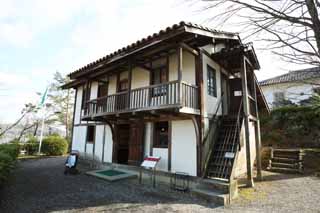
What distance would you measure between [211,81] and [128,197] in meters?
5.90

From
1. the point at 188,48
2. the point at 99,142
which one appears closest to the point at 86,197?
the point at 99,142

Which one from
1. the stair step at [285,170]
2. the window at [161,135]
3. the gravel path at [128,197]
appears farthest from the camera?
the stair step at [285,170]

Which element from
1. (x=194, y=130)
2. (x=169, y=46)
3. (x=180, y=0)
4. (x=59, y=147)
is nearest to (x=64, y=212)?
(x=194, y=130)

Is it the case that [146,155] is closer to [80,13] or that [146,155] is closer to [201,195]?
[201,195]

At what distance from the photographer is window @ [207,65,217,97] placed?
8.14 meters

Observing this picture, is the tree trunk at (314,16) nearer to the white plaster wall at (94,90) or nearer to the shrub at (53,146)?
the white plaster wall at (94,90)

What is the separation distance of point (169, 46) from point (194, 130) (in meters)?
3.33

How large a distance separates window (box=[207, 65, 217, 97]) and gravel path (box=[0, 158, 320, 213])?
4149mm

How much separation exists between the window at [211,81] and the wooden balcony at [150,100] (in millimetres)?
1376

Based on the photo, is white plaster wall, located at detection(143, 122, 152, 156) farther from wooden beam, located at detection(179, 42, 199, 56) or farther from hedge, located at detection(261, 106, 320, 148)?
hedge, located at detection(261, 106, 320, 148)

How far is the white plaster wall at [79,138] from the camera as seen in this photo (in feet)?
40.5

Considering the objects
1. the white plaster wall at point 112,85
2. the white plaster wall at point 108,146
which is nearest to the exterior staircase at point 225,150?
the white plaster wall at point 108,146

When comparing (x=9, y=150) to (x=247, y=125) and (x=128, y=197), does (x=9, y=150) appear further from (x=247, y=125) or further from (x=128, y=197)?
(x=247, y=125)

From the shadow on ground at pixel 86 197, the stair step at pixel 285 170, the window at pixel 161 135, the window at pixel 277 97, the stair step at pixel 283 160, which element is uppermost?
the window at pixel 277 97
